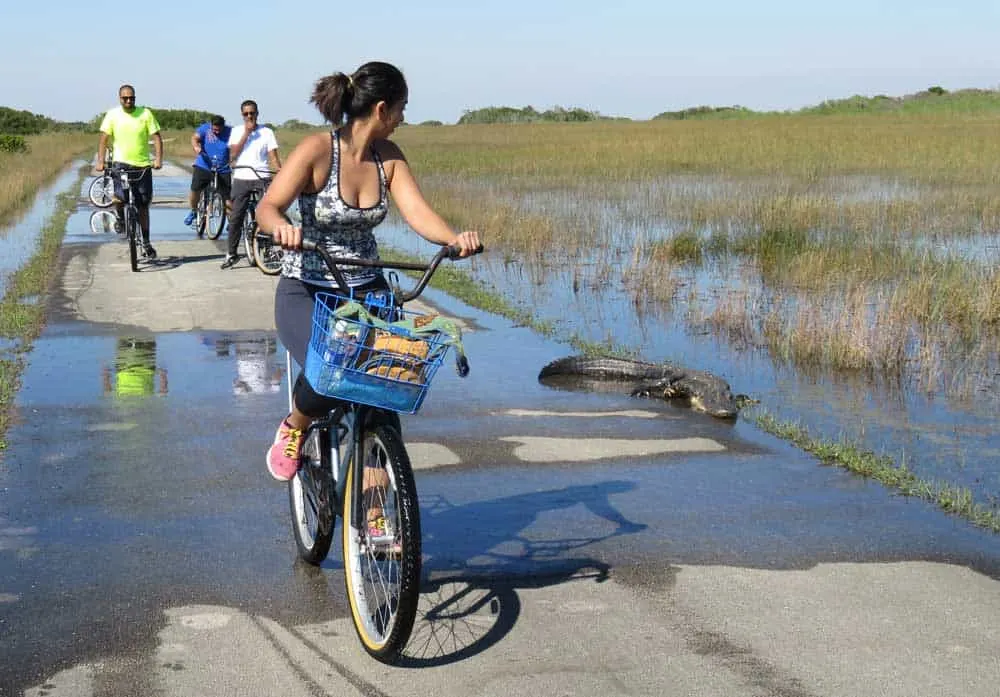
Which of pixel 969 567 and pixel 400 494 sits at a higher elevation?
pixel 400 494

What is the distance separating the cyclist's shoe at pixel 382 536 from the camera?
4473mm

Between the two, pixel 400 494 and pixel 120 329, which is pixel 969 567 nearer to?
pixel 400 494

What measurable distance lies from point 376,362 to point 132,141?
449 inches

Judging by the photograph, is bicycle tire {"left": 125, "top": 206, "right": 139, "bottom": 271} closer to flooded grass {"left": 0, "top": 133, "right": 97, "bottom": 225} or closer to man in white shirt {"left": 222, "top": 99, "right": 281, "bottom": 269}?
man in white shirt {"left": 222, "top": 99, "right": 281, "bottom": 269}

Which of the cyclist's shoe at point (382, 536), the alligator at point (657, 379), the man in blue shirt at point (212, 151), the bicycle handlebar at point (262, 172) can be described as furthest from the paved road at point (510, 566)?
the man in blue shirt at point (212, 151)

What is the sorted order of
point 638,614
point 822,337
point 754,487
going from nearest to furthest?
1. point 638,614
2. point 754,487
3. point 822,337

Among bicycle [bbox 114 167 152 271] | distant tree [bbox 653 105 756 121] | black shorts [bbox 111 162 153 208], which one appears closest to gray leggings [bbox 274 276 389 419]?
black shorts [bbox 111 162 153 208]

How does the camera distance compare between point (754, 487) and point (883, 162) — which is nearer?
point (754, 487)

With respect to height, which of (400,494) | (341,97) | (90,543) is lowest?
(90,543)

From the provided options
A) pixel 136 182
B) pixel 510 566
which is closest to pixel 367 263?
pixel 510 566

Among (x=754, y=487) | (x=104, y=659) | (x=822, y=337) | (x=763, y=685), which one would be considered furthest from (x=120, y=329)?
(x=763, y=685)

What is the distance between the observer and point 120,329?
11.5 metres

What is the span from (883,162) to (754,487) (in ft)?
91.9

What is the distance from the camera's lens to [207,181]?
59.9ft
